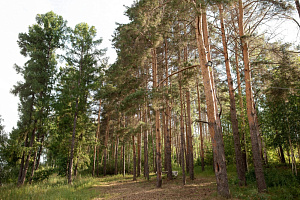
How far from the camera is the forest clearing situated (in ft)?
25.9

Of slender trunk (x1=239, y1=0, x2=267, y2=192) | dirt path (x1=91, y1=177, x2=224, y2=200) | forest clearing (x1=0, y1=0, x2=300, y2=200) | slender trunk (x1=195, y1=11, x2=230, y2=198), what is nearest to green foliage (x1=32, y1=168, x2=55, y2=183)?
forest clearing (x1=0, y1=0, x2=300, y2=200)

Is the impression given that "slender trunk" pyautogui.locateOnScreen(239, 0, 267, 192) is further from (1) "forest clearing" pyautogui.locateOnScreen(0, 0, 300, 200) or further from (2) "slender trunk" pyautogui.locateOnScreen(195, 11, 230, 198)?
(2) "slender trunk" pyautogui.locateOnScreen(195, 11, 230, 198)

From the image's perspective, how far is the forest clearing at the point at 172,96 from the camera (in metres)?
A: 7.89

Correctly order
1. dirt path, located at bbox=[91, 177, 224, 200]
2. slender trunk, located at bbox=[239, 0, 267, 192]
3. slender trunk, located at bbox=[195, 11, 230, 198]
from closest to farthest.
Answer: slender trunk, located at bbox=[195, 11, 230, 198]
slender trunk, located at bbox=[239, 0, 267, 192]
dirt path, located at bbox=[91, 177, 224, 200]

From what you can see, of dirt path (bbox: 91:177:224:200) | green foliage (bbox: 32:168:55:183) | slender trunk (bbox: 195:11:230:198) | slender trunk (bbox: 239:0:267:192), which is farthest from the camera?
green foliage (bbox: 32:168:55:183)

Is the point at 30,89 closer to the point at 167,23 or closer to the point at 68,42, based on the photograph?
the point at 68,42

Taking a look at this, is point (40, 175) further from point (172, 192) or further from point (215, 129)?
point (215, 129)

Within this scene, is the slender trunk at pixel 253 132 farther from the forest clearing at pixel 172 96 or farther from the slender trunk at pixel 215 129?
the slender trunk at pixel 215 129

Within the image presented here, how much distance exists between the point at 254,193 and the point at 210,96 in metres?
4.12

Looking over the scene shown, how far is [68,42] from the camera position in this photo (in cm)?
1611

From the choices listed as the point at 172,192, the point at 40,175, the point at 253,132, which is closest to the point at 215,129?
the point at 253,132

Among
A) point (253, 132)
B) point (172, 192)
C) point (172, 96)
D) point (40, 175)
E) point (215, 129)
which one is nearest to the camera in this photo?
point (215, 129)

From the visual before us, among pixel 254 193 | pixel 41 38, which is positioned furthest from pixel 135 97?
pixel 41 38

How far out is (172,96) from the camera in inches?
452
